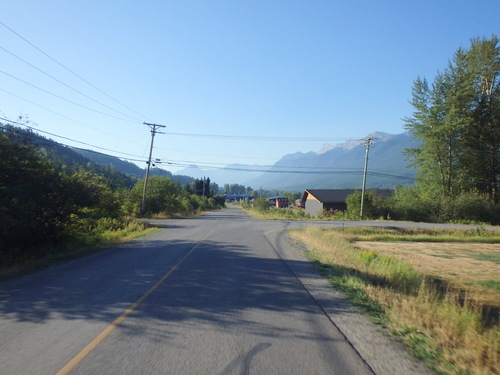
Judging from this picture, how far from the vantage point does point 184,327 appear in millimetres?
5203

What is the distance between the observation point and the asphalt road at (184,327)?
4023 mm

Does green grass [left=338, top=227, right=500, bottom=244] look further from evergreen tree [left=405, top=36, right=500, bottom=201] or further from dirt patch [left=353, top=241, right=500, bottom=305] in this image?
evergreen tree [left=405, top=36, right=500, bottom=201]

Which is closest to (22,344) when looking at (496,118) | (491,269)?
(491,269)

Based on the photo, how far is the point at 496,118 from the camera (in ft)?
135

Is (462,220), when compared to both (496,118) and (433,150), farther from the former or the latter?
(496,118)

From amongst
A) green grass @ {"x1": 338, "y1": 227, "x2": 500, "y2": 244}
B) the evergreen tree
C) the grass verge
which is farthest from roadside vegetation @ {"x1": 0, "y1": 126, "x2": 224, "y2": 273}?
the evergreen tree

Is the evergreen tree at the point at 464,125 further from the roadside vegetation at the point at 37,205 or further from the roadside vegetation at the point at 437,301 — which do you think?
the roadside vegetation at the point at 37,205

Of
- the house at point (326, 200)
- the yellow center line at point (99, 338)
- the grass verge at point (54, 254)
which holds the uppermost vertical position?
the house at point (326, 200)

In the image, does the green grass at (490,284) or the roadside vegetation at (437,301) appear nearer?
the roadside vegetation at (437,301)

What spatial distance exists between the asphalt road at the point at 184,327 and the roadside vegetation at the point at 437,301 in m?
0.46

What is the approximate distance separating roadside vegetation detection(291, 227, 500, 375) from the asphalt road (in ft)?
1.50

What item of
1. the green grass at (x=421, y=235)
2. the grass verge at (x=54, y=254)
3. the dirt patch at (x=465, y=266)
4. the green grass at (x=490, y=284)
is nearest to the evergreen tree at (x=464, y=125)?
the green grass at (x=421, y=235)

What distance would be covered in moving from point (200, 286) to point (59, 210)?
8.96 metres

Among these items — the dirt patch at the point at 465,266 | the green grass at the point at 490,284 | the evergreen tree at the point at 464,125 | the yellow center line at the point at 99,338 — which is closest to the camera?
the yellow center line at the point at 99,338
